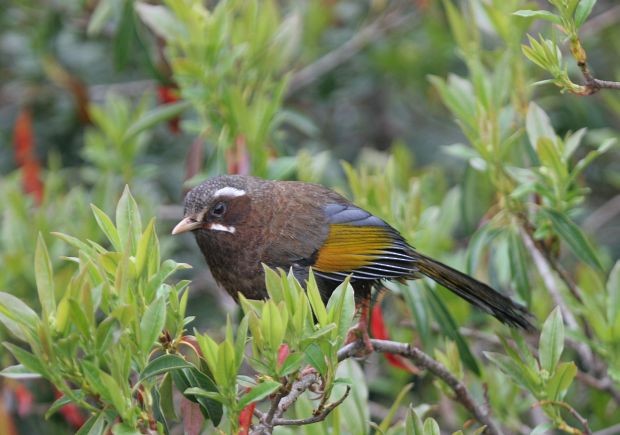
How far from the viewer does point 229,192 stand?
14.7ft

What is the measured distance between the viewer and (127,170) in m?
5.81

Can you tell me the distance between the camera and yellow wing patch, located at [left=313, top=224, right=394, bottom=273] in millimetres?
4395

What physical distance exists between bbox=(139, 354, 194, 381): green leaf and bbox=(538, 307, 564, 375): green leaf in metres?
1.28

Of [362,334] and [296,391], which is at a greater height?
[296,391]

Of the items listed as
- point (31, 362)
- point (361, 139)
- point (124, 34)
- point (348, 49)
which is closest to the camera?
point (31, 362)

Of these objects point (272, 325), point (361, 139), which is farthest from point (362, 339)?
point (361, 139)

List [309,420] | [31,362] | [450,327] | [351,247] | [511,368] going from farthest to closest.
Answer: [351,247] < [450,327] < [511,368] < [309,420] < [31,362]

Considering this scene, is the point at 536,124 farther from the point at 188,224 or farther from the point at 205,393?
the point at 205,393

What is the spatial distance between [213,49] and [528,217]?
1721 millimetres

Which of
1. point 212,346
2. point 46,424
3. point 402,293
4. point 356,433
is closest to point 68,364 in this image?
point 212,346

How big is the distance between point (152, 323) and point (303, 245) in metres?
1.64

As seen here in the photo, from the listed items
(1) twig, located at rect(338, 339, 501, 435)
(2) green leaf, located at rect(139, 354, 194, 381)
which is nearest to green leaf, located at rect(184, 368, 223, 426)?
(2) green leaf, located at rect(139, 354, 194, 381)

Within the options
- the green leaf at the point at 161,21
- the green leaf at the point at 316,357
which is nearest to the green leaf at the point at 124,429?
the green leaf at the point at 316,357

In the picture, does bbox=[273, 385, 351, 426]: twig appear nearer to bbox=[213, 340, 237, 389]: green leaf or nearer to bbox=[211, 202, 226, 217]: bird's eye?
bbox=[213, 340, 237, 389]: green leaf
